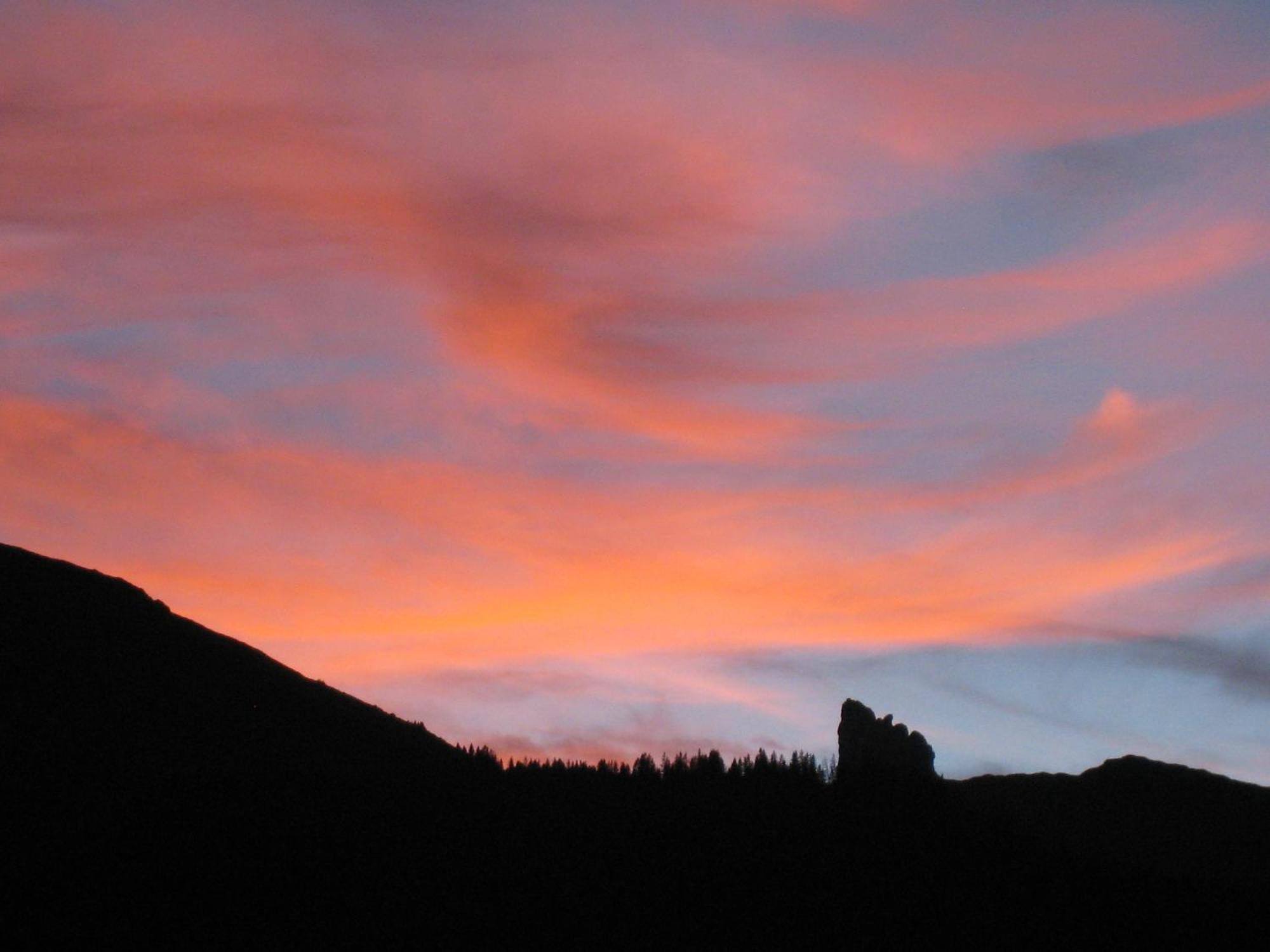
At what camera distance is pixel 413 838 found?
14.3m

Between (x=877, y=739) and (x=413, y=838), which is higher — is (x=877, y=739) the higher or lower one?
the higher one

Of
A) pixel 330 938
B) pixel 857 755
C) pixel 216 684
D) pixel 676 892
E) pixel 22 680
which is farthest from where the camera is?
pixel 857 755

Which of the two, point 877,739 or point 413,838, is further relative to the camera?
point 877,739

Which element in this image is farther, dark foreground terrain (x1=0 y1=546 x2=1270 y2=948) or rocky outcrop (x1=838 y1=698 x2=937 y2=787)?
rocky outcrop (x1=838 y1=698 x2=937 y2=787)

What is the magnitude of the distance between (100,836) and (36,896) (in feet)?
Result: 5.61

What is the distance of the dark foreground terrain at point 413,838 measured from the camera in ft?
39.5

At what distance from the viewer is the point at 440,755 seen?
20.8m

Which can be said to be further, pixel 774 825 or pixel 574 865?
pixel 774 825

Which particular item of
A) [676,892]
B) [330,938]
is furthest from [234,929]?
[676,892]

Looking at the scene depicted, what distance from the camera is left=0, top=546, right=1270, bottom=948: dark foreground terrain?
39.5ft

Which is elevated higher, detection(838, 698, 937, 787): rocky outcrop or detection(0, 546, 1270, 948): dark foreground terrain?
detection(838, 698, 937, 787): rocky outcrop

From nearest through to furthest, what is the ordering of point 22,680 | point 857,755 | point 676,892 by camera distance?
1. point 676,892
2. point 22,680
3. point 857,755

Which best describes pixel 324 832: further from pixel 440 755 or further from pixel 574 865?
pixel 440 755

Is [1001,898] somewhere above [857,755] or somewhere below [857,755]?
below
